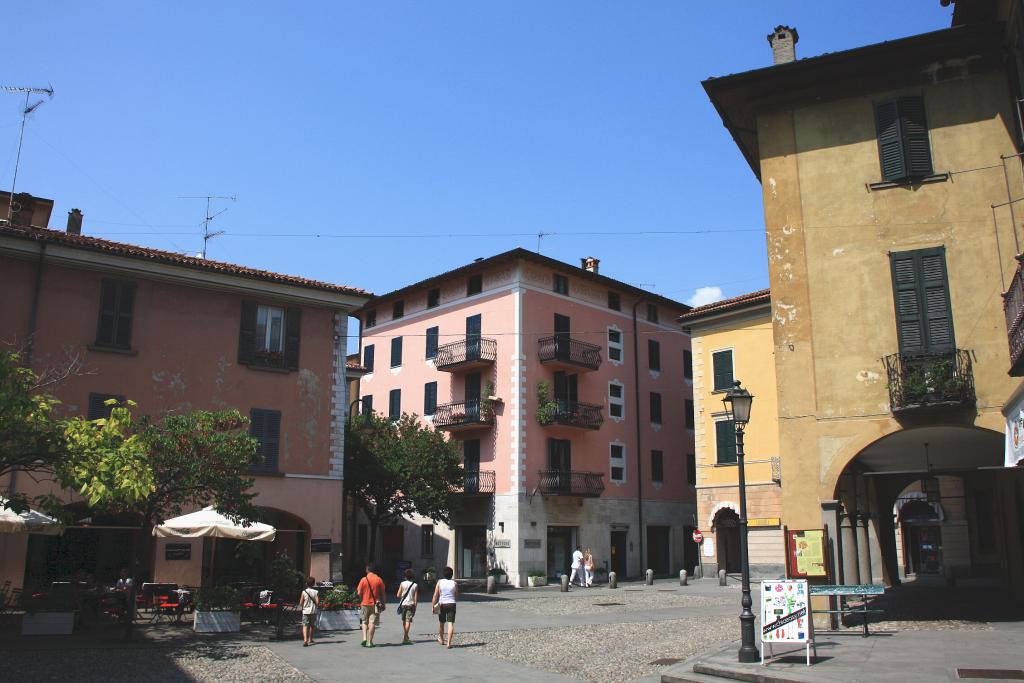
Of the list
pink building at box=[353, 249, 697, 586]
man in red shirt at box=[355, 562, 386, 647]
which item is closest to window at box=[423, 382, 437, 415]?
pink building at box=[353, 249, 697, 586]

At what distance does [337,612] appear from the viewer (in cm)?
1802

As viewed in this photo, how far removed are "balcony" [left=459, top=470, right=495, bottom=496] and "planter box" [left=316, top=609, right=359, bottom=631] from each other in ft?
59.0

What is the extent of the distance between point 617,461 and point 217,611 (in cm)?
2562

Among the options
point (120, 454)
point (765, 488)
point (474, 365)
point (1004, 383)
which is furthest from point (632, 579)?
point (120, 454)

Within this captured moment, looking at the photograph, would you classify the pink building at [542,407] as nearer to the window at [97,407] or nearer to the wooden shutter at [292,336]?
the wooden shutter at [292,336]

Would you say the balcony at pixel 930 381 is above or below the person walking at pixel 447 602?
above

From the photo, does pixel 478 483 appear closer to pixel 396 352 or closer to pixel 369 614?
pixel 396 352

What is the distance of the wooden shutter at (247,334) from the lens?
24.7 m

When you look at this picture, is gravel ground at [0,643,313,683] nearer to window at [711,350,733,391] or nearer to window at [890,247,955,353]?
window at [890,247,955,353]

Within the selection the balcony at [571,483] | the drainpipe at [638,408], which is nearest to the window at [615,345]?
the drainpipe at [638,408]

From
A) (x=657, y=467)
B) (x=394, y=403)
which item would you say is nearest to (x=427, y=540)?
(x=394, y=403)

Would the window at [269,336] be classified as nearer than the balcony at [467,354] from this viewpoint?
Yes

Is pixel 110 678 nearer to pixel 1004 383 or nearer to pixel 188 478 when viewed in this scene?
pixel 188 478

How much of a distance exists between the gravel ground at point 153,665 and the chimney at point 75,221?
644 inches
